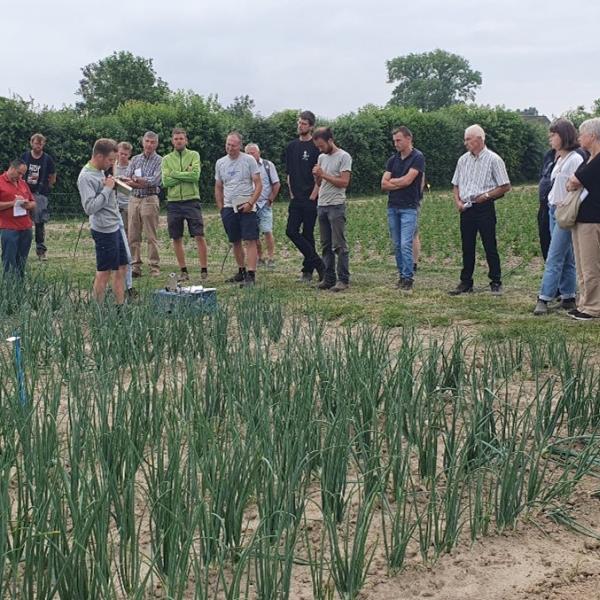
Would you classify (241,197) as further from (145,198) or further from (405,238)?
(405,238)

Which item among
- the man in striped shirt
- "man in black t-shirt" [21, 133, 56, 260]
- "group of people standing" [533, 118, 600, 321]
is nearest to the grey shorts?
the man in striped shirt

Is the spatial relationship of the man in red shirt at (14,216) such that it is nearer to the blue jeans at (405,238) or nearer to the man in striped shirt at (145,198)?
the man in striped shirt at (145,198)

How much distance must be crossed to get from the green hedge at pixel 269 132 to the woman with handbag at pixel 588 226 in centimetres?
1604

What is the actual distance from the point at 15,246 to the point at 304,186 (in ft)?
9.45

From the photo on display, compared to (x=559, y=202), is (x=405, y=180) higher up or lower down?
higher up

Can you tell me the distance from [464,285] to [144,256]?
5.77m

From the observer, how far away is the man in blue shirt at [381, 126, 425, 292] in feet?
27.1

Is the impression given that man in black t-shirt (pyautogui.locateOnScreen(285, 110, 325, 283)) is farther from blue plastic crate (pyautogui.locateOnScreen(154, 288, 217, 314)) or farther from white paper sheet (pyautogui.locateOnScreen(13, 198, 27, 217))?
white paper sheet (pyautogui.locateOnScreen(13, 198, 27, 217))

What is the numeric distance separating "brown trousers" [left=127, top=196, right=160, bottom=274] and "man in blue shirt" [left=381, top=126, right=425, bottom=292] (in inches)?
110

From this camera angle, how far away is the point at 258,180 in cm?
862

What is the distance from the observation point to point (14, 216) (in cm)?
797

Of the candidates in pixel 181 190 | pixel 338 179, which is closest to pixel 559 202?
pixel 338 179

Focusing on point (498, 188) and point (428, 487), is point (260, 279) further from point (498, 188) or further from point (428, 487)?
point (428, 487)

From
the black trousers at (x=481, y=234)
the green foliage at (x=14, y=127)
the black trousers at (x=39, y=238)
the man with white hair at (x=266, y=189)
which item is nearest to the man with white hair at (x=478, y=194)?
the black trousers at (x=481, y=234)
